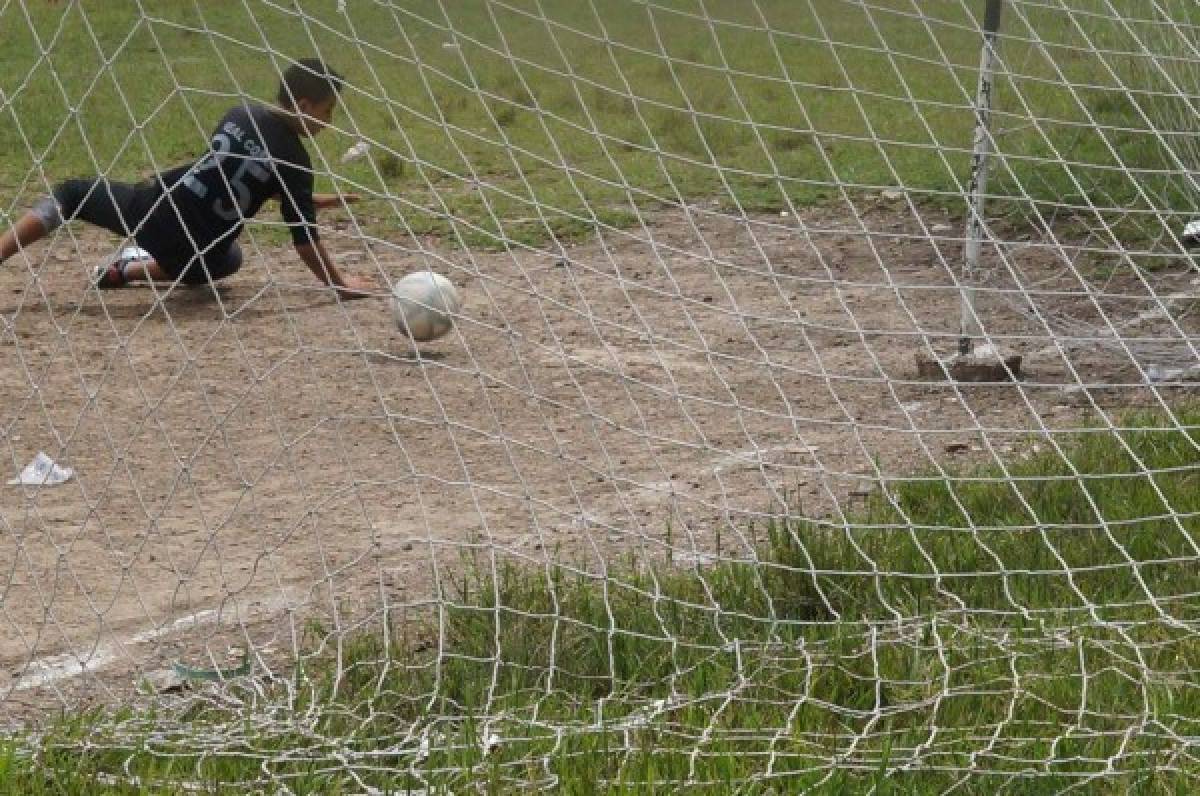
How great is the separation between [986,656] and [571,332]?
3242 millimetres

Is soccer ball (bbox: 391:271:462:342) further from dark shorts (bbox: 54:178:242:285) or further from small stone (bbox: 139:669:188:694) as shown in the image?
small stone (bbox: 139:669:188:694)

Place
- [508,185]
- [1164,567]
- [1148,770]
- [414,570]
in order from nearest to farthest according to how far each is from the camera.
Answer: [1148,770] < [1164,567] < [414,570] < [508,185]

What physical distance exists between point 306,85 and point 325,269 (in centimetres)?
72

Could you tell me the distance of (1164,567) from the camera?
434cm

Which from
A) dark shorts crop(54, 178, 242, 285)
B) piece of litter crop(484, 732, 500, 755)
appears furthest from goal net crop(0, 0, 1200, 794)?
dark shorts crop(54, 178, 242, 285)

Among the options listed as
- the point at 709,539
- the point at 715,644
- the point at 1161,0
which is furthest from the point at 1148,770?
the point at 1161,0

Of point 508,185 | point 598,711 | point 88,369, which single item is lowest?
point 508,185

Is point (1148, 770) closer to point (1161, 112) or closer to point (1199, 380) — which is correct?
point (1199, 380)

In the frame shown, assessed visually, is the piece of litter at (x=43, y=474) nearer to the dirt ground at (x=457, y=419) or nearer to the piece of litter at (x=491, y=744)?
the dirt ground at (x=457, y=419)

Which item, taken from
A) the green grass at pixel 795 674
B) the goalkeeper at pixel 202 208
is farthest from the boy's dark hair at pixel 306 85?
the green grass at pixel 795 674

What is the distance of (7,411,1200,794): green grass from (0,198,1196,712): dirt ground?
8.2 inches

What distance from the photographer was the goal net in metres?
3.58

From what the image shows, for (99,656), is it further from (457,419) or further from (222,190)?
(222,190)

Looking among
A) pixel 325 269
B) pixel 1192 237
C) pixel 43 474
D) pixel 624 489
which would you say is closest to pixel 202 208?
pixel 325 269
